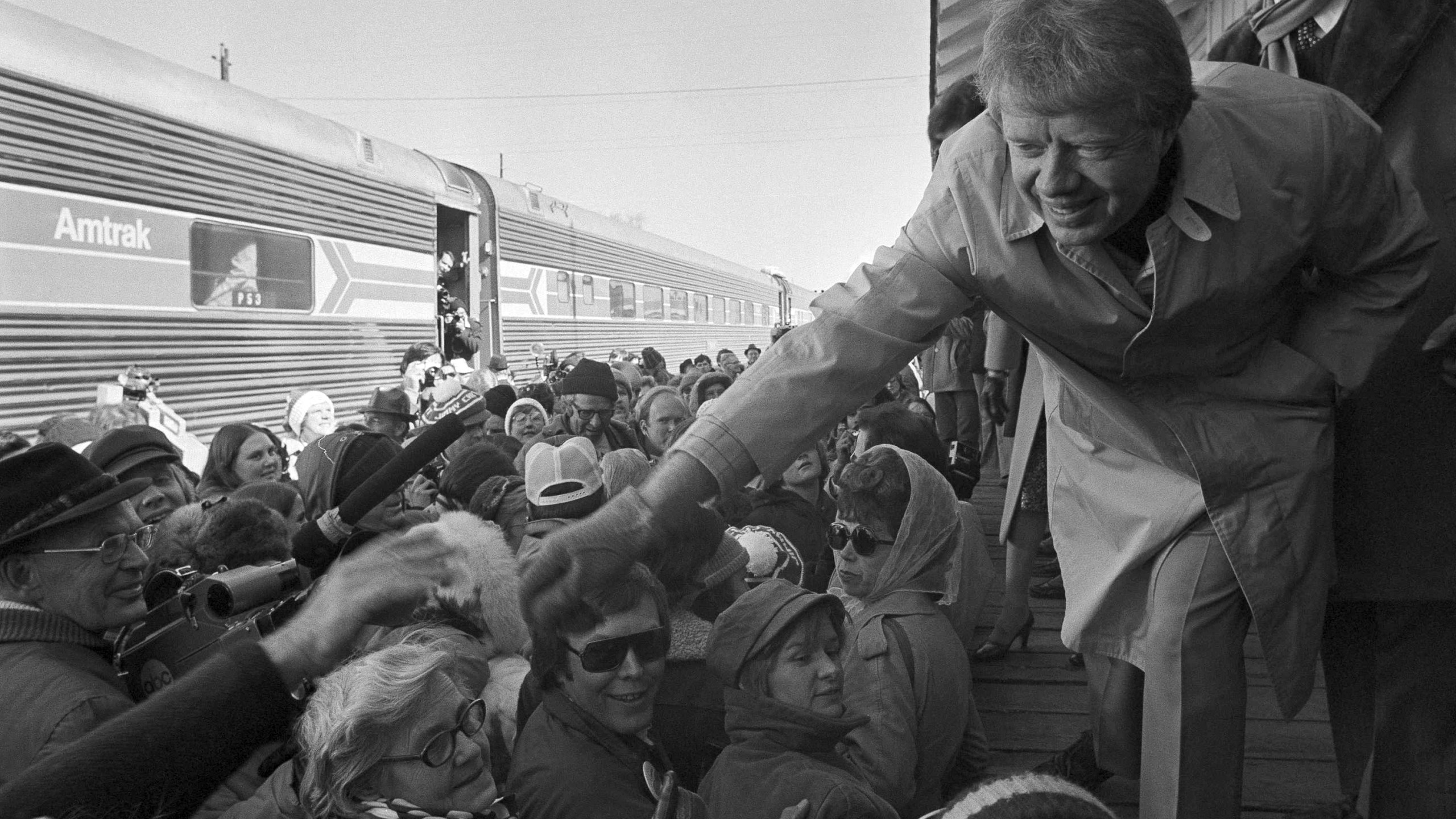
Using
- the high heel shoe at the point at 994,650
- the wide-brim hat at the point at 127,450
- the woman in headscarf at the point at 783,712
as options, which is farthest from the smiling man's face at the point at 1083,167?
the wide-brim hat at the point at 127,450

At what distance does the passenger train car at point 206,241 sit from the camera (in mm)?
7613

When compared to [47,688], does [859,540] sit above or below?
above

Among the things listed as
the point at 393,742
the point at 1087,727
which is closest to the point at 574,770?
the point at 393,742

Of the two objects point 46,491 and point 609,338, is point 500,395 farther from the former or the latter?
point 609,338

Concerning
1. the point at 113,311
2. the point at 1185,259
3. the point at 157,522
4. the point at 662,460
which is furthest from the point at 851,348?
the point at 113,311

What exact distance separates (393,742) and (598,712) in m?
0.48

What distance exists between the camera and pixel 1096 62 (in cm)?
173

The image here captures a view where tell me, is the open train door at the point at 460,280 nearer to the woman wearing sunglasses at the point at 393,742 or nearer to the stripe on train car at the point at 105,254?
the stripe on train car at the point at 105,254

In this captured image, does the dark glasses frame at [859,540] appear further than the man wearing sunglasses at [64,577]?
Yes

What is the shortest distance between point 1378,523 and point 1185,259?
780 millimetres

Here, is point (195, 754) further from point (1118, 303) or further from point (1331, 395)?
point (1331, 395)

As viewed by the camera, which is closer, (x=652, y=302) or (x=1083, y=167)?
(x=1083, y=167)

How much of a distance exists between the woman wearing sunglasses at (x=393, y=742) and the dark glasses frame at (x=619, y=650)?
267 millimetres

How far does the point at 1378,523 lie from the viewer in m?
2.25
